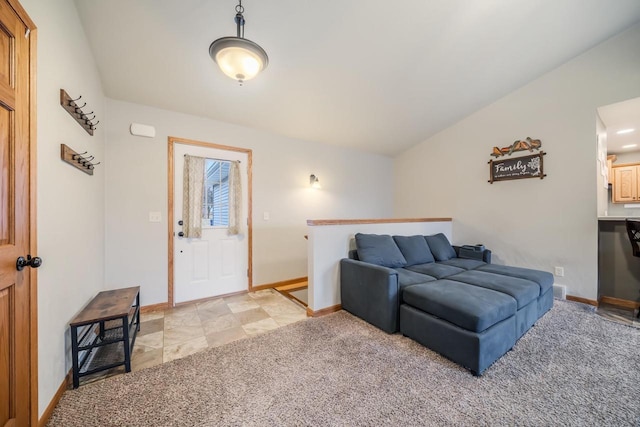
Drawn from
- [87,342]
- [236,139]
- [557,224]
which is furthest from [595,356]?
[236,139]

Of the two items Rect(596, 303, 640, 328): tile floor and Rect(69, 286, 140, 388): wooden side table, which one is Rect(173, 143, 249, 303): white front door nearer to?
Rect(69, 286, 140, 388): wooden side table

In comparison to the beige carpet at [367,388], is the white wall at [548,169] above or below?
above

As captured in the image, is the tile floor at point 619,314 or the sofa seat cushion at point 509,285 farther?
the tile floor at point 619,314

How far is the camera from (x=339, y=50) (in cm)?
251

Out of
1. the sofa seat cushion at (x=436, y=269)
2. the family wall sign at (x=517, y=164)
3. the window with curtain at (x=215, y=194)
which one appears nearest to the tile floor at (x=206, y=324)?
the window with curtain at (x=215, y=194)

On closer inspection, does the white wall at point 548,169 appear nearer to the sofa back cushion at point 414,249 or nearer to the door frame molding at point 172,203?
the sofa back cushion at point 414,249

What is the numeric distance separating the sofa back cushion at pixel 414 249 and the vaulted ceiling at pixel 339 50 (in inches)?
76.5

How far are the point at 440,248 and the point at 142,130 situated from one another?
13.7 feet

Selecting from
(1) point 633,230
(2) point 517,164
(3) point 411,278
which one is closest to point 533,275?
(1) point 633,230

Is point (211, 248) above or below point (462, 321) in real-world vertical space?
above

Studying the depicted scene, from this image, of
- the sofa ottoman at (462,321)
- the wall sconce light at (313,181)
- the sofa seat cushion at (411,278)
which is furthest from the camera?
the wall sconce light at (313,181)

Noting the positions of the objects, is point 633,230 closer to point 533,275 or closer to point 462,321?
point 533,275

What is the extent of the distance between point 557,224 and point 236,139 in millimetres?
4582

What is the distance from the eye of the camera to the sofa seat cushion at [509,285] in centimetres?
220
